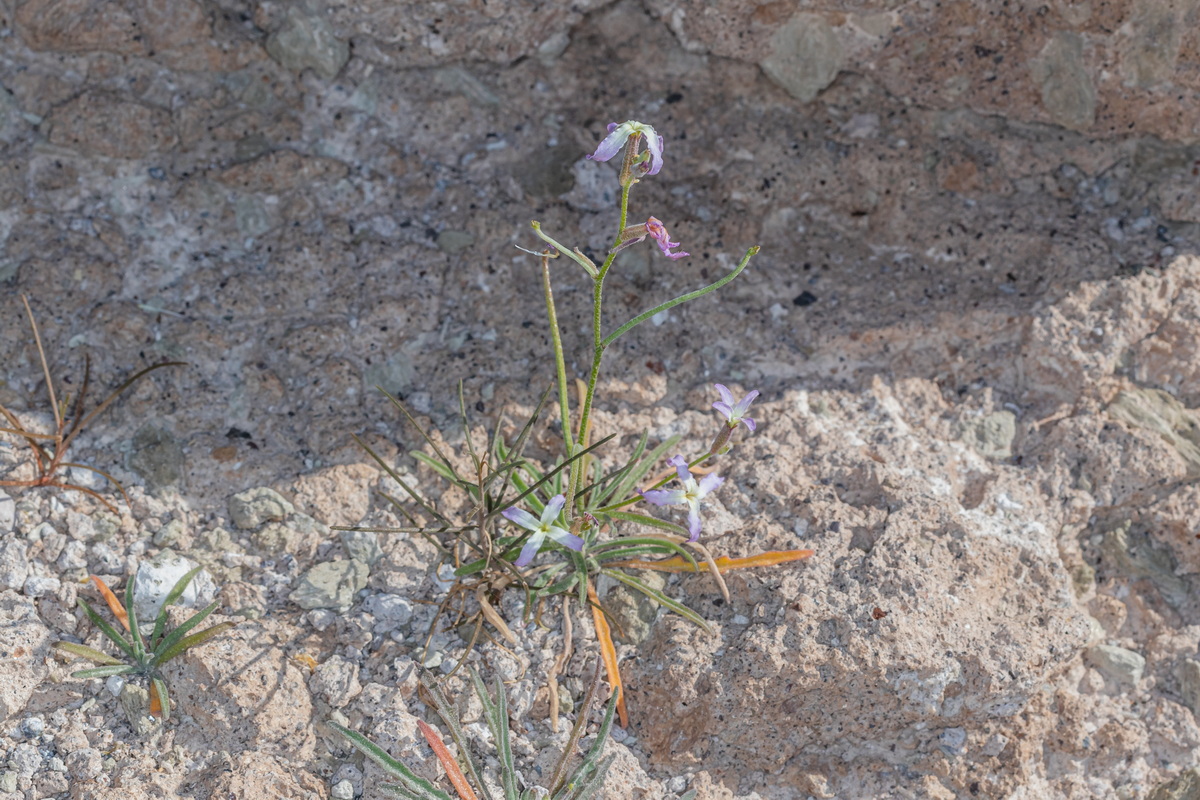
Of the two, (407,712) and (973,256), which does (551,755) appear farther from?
(973,256)

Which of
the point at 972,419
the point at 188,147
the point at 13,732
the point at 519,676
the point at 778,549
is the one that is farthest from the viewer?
Answer: the point at 188,147

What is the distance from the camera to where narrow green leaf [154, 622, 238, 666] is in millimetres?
2518

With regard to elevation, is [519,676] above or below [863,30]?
below

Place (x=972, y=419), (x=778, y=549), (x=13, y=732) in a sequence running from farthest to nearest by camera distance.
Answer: (x=972, y=419) < (x=778, y=549) < (x=13, y=732)

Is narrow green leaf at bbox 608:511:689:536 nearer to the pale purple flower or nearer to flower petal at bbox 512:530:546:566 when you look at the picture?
flower petal at bbox 512:530:546:566

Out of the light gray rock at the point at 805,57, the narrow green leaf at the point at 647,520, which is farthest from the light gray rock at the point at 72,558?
the light gray rock at the point at 805,57

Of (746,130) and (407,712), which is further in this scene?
(746,130)

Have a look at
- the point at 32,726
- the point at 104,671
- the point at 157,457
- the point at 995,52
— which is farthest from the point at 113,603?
the point at 995,52

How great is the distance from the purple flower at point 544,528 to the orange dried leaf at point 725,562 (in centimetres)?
42

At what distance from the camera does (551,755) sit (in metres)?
2.55

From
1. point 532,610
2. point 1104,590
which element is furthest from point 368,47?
point 1104,590

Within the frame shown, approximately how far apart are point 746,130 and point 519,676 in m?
2.06

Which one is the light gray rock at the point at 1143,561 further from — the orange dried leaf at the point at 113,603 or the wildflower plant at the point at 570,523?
the orange dried leaf at the point at 113,603

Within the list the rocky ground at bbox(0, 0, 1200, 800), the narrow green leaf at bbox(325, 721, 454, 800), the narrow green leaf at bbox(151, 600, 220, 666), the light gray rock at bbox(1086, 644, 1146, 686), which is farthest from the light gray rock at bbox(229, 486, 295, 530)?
the light gray rock at bbox(1086, 644, 1146, 686)
